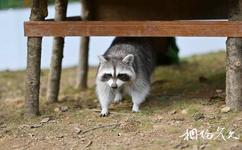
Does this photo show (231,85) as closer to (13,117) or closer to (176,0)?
(176,0)

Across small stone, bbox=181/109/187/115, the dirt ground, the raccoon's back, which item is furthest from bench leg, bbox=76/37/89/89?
small stone, bbox=181/109/187/115

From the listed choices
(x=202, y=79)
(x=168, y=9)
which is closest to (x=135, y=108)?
(x=168, y=9)

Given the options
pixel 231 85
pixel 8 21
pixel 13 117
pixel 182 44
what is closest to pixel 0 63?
pixel 8 21

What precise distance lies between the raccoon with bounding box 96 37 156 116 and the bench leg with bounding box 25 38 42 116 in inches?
25.9

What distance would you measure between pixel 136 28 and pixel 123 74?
54 cm

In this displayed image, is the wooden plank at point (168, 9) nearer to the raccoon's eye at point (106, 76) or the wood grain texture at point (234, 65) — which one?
the wood grain texture at point (234, 65)

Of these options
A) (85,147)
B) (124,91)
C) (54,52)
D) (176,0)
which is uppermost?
(176,0)

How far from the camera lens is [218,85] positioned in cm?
779

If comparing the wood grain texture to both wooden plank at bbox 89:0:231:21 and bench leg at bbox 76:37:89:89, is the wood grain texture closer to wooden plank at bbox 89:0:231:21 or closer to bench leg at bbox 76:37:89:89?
wooden plank at bbox 89:0:231:21

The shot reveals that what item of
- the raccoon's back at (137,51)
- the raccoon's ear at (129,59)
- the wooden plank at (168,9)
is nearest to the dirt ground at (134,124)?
the raccoon's back at (137,51)

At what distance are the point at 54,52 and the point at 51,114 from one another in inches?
44.7

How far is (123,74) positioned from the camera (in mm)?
6238

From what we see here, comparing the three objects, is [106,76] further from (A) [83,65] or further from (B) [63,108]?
(A) [83,65]

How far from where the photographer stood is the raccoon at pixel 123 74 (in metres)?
6.23
